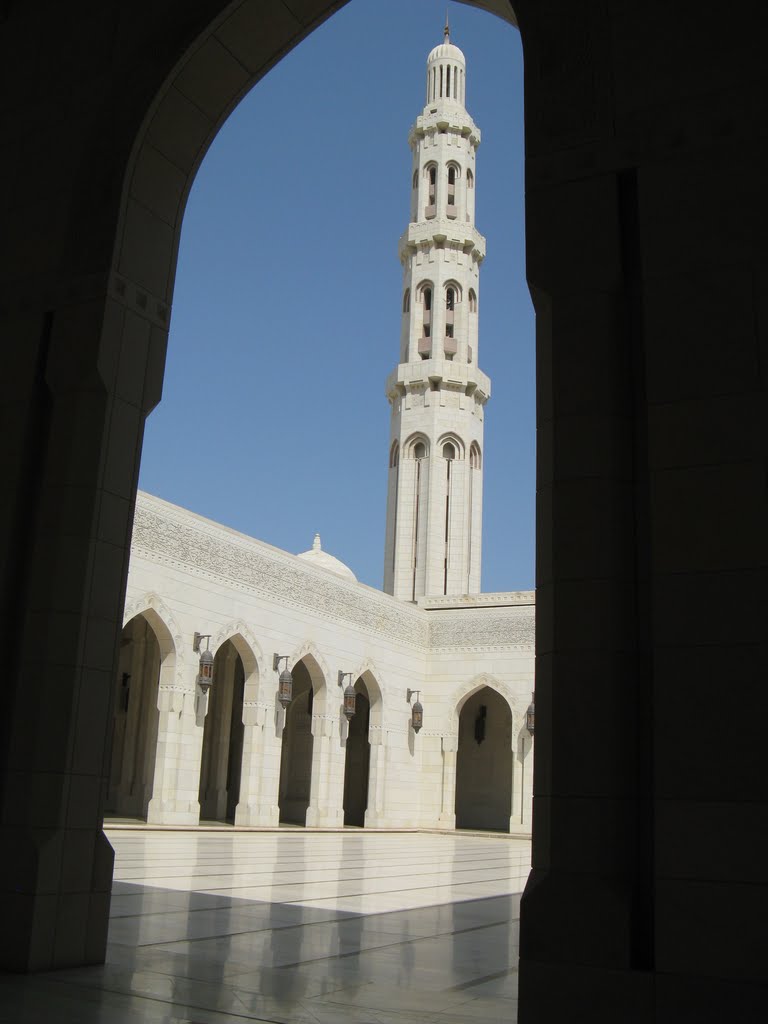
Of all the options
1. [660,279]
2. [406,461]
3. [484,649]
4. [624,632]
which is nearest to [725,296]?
[660,279]

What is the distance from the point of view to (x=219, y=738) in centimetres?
1758

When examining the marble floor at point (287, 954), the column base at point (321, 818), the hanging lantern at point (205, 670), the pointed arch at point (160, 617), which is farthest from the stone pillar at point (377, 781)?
the marble floor at point (287, 954)

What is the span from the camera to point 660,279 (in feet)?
8.20

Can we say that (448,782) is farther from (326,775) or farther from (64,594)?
(64,594)

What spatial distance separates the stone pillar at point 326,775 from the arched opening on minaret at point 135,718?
2.68 metres

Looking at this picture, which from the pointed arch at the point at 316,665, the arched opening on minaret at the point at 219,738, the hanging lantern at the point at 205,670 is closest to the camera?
the hanging lantern at the point at 205,670

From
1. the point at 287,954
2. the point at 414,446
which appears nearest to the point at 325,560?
the point at 414,446

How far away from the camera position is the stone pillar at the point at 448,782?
1934 cm

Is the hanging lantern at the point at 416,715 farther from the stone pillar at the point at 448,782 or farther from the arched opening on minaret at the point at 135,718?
the arched opening on minaret at the point at 135,718

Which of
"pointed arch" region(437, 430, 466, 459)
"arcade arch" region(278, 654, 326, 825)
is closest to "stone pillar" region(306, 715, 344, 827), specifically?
"arcade arch" region(278, 654, 326, 825)

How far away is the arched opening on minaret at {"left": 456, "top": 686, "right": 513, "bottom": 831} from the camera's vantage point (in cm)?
2169

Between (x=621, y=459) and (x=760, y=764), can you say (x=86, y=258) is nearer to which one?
(x=621, y=459)

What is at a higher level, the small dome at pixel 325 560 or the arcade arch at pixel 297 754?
the small dome at pixel 325 560

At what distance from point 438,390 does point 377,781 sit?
873 cm
